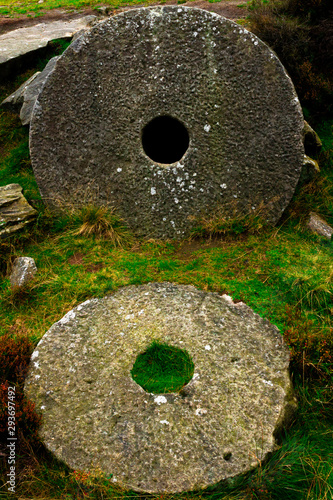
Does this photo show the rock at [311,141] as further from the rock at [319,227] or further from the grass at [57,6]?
the grass at [57,6]

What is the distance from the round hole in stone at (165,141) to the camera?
15.9ft

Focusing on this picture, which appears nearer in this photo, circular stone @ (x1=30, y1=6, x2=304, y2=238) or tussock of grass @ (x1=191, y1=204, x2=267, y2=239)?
circular stone @ (x1=30, y1=6, x2=304, y2=238)

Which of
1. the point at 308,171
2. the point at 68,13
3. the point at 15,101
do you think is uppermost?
the point at 68,13

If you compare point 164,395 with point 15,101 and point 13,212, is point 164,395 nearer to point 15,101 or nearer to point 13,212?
point 13,212

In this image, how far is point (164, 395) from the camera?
270 centimetres

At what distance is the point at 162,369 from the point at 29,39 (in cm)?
678

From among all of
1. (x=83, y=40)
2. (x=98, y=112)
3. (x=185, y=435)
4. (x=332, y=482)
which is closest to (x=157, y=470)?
(x=185, y=435)

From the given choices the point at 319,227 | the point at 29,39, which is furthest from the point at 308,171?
the point at 29,39

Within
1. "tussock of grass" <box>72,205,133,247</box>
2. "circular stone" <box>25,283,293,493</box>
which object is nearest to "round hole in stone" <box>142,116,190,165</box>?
Result: "tussock of grass" <box>72,205,133,247</box>

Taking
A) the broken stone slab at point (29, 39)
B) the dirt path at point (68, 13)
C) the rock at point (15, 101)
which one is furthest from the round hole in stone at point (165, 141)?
the dirt path at point (68, 13)

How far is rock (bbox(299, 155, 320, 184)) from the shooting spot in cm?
482

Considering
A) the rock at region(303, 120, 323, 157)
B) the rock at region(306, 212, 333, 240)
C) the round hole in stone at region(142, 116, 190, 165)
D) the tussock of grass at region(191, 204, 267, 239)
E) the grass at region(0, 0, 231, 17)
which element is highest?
the grass at region(0, 0, 231, 17)

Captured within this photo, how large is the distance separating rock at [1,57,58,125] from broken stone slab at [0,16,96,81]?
832 mm

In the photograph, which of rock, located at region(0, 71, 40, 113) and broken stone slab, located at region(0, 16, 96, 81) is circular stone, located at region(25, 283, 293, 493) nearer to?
rock, located at region(0, 71, 40, 113)
